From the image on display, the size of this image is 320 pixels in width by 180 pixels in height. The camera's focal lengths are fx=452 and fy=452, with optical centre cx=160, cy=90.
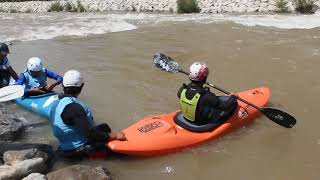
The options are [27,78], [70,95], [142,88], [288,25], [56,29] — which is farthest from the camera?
[56,29]

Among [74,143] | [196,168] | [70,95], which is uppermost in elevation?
[70,95]

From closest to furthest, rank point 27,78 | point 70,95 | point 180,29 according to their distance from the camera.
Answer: point 70,95
point 27,78
point 180,29

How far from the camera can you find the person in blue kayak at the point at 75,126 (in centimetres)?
444

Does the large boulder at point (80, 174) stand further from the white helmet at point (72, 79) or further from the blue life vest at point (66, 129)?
the white helmet at point (72, 79)

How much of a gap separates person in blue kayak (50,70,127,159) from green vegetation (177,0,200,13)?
44.8 ft

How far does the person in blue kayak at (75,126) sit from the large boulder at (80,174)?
45 centimetres

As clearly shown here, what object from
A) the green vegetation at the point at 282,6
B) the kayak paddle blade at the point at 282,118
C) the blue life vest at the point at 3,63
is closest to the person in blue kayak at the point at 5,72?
the blue life vest at the point at 3,63

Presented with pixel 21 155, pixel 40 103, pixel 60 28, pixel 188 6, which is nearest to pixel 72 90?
pixel 21 155

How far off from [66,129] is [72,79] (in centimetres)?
55

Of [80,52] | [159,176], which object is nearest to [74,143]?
[159,176]

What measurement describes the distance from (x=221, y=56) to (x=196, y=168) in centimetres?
517

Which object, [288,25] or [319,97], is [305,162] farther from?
[288,25]

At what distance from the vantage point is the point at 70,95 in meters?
4.52

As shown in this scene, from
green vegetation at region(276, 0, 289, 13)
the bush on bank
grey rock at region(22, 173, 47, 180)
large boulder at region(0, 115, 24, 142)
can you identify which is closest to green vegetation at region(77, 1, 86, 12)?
the bush on bank
